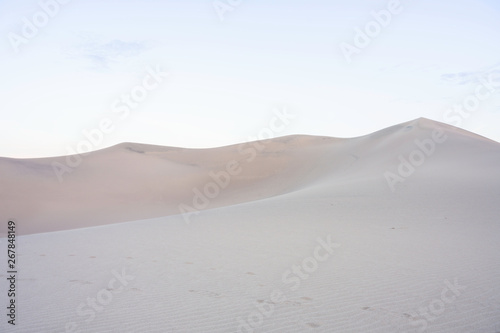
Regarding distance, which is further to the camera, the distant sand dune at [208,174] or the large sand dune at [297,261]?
the distant sand dune at [208,174]

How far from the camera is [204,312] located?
461 centimetres

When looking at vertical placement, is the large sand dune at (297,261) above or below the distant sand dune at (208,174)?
below

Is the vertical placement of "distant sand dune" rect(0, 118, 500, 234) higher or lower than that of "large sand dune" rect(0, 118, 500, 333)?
higher

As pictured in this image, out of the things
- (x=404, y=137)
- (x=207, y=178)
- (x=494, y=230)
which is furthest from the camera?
(x=207, y=178)

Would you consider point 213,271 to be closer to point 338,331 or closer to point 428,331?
point 338,331

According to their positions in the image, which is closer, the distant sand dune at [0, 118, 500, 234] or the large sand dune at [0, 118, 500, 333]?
the large sand dune at [0, 118, 500, 333]

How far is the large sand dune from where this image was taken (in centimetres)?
446

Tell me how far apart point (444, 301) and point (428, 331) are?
37.7 inches

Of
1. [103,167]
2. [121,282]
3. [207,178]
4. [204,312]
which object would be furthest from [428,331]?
[103,167]

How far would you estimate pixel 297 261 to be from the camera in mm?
6945

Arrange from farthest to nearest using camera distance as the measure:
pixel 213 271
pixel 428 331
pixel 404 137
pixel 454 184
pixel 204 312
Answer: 1. pixel 404 137
2. pixel 454 184
3. pixel 213 271
4. pixel 204 312
5. pixel 428 331

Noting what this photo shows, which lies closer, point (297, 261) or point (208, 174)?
point (297, 261)

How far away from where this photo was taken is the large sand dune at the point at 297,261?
446 cm

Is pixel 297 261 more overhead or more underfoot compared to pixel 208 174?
more underfoot
